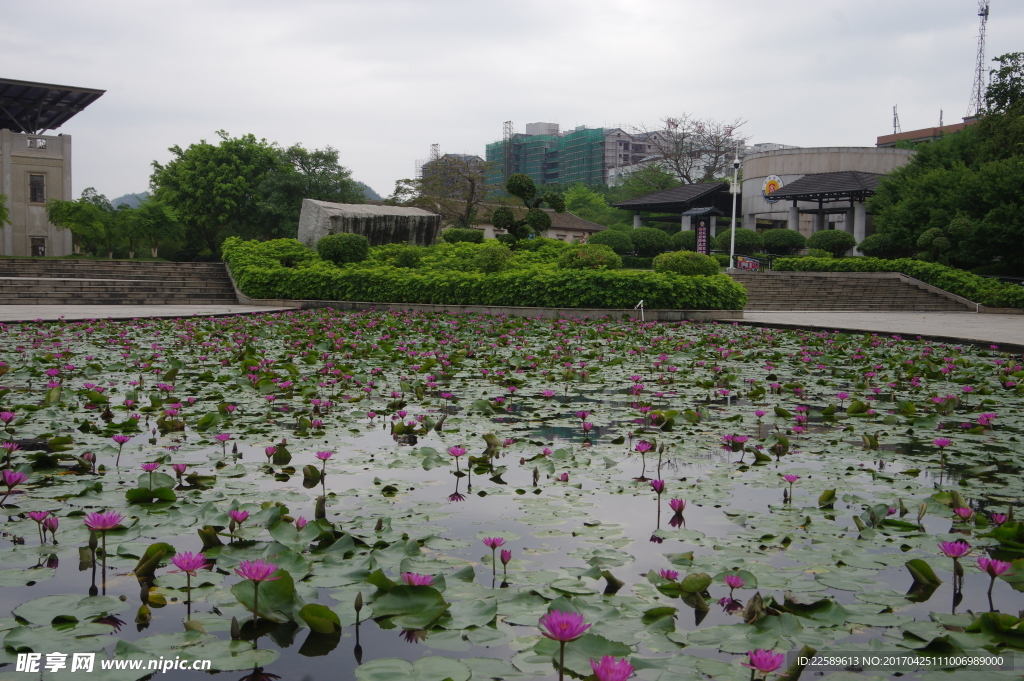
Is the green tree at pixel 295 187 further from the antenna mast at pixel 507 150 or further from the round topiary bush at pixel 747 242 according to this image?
the antenna mast at pixel 507 150

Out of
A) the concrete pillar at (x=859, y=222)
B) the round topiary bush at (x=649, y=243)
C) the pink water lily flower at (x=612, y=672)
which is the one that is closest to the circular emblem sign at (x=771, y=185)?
the concrete pillar at (x=859, y=222)

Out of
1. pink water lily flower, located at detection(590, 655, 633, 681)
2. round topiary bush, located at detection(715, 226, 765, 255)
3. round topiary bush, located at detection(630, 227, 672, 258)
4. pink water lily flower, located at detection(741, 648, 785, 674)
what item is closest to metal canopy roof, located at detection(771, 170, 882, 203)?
round topiary bush, located at detection(715, 226, 765, 255)

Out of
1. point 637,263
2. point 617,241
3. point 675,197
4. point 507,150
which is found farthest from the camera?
point 507,150

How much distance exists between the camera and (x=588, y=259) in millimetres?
19953

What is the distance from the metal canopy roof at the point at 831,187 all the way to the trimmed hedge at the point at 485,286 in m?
24.3

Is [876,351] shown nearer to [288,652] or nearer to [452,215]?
[288,652]

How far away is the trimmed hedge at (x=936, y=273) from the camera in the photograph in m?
23.3

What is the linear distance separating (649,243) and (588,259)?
66.9 feet

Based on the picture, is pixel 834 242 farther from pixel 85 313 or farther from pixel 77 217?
pixel 77 217

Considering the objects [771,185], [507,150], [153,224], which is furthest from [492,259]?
[507,150]

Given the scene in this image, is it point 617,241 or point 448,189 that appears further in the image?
point 448,189

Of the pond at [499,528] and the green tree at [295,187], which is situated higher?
the green tree at [295,187]

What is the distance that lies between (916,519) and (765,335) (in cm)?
1000

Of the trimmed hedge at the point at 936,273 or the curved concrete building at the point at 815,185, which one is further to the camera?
the curved concrete building at the point at 815,185
